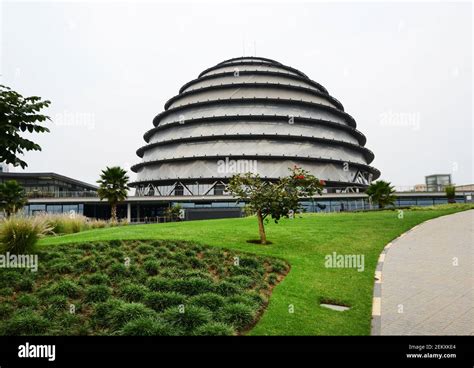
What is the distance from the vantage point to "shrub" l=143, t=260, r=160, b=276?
11.5 m

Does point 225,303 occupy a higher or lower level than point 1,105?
lower

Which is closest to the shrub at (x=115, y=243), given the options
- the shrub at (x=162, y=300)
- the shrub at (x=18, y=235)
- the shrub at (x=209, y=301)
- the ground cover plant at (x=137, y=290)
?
the ground cover plant at (x=137, y=290)

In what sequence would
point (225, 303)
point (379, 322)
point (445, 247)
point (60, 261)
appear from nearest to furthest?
point (379, 322), point (225, 303), point (60, 261), point (445, 247)

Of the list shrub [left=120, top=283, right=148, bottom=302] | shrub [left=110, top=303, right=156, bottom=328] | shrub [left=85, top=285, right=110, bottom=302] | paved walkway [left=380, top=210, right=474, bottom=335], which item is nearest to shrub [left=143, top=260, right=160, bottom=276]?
shrub [left=120, top=283, right=148, bottom=302]

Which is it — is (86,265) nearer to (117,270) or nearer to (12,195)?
(117,270)

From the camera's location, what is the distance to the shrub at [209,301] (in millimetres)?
8953

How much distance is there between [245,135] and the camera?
4991 centimetres

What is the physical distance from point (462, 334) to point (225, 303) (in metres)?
5.37

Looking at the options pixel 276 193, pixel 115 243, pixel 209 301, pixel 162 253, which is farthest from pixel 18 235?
pixel 276 193

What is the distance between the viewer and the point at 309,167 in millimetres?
51719

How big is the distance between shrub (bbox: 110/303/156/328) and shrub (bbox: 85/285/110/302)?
46.5 inches
